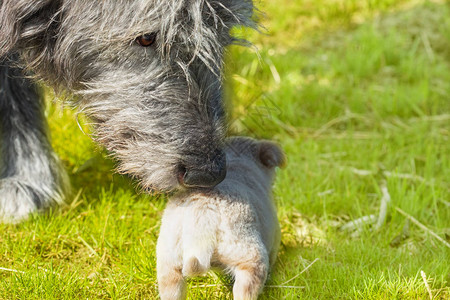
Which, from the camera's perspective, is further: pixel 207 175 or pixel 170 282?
pixel 207 175

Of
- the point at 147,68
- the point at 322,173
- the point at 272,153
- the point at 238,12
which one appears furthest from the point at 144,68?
the point at 322,173

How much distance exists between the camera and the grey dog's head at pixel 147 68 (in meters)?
2.45

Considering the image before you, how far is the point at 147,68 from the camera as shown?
2.54m

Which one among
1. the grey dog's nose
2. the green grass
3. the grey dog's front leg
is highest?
the grey dog's nose

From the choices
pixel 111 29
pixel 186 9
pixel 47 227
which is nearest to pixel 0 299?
pixel 47 227

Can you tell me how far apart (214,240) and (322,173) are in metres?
1.68

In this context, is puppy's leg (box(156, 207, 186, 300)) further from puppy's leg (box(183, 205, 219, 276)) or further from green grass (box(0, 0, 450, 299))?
green grass (box(0, 0, 450, 299))

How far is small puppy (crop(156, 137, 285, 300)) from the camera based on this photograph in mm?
2205

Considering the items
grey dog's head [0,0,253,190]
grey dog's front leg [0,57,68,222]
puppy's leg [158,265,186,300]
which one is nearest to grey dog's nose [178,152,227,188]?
grey dog's head [0,0,253,190]

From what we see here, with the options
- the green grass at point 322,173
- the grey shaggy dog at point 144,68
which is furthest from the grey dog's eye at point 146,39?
the green grass at point 322,173

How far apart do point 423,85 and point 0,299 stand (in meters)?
3.28

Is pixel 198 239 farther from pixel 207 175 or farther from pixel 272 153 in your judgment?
pixel 272 153

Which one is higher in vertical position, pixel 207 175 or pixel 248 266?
pixel 207 175

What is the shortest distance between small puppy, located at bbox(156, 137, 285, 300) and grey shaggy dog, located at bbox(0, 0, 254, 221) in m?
0.09
